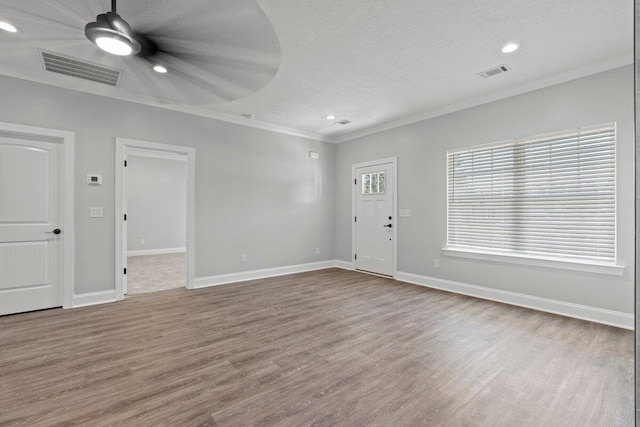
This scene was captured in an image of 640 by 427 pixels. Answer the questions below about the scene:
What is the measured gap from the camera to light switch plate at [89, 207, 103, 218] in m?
3.78

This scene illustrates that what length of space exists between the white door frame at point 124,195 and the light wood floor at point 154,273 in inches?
18.4

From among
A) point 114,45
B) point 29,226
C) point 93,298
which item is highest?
point 114,45

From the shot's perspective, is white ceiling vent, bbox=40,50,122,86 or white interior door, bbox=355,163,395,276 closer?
white ceiling vent, bbox=40,50,122,86

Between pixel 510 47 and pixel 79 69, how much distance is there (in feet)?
15.2

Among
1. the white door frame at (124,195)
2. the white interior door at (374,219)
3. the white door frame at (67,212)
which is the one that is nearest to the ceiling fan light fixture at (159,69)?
the white door frame at (124,195)

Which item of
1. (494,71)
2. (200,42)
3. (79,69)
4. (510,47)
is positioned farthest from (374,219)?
(79,69)

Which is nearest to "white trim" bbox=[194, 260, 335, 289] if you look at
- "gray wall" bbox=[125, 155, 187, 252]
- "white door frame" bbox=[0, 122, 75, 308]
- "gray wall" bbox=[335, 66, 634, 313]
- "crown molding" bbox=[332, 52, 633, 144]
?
"gray wall" bbox=[335, 66, 634, 313]

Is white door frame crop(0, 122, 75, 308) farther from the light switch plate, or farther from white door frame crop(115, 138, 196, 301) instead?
white door frame crop(115, 138, 196, 301)

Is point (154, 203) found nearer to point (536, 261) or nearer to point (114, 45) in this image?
point (114, 45)

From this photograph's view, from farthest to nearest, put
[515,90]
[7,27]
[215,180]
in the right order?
1. [215,180]
2. [515,90]
3. [7,27]

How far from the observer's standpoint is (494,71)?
11.0 feet

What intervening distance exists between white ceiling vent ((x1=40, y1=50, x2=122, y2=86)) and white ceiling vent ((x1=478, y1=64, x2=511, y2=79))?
167 inches

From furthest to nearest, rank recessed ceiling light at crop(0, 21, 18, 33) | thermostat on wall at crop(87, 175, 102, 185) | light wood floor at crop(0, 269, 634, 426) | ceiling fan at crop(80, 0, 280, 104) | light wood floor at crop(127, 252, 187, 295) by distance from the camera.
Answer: light wood floor at crop(127, 252, 187, 295), thermostat on wall at crop(87, 175, 102, 185), recessed ceiling light at crop(0, 21, 18, 33), ceiling fan at crop(80, 0, 280, 104), light wood floor at crop(0, 269, 634, 426)

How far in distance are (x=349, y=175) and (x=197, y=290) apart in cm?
365
